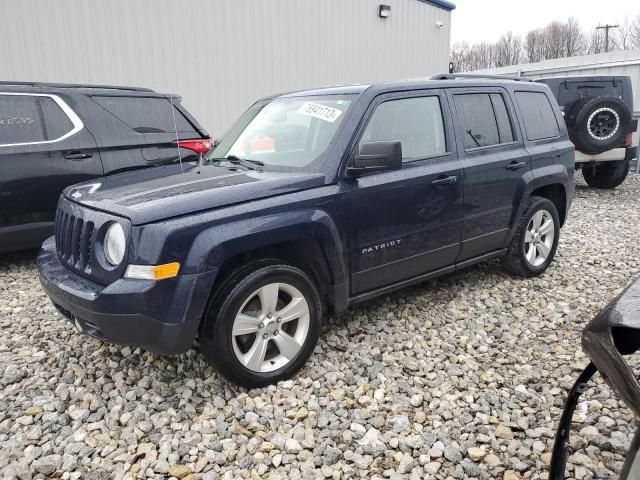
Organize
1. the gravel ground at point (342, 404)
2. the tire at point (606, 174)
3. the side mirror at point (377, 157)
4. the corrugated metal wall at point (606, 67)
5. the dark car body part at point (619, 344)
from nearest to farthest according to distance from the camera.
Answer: the dark car body part at point (619, 344), the gravel ground at point (342, 404), the side mirror at point (377, 157), the tire at point (606, 174), the corrugated metal wall at point (606, 67)

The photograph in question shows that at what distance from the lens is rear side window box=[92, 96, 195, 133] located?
5434 mm

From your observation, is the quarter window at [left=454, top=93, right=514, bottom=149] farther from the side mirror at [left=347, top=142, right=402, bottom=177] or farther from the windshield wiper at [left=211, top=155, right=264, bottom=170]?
the windshield wiper at [left=211, top=155, right=264, bottom=170]

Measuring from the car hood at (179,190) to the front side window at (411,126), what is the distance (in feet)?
2.12

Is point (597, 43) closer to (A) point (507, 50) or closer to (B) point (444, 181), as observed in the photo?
(A) point (507, 50)

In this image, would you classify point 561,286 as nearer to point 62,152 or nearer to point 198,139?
point 198,139

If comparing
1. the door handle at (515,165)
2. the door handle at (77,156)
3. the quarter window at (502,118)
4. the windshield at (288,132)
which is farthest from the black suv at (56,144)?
the door handle at (515,165)

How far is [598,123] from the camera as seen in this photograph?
8.59 metres

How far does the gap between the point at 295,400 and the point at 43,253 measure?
1.86 meters

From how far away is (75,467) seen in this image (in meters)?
2.42

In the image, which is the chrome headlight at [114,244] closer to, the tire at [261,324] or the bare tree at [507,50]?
the tire at [261,324]

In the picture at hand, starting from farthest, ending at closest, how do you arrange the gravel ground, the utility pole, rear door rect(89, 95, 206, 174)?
the utility pole, rear door rect(89, 95, 206, 174), the gravel ground

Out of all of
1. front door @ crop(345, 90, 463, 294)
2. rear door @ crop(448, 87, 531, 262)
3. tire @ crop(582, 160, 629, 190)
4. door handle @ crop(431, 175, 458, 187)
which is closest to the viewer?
front door @ crop(345, 90, 463, 294)

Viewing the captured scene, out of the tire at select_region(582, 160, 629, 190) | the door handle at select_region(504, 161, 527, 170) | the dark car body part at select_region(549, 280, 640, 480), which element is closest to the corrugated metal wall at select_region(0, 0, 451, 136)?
the tire at select_region(582, 160, 629, 190)

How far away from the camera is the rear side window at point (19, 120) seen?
15.7 ft
